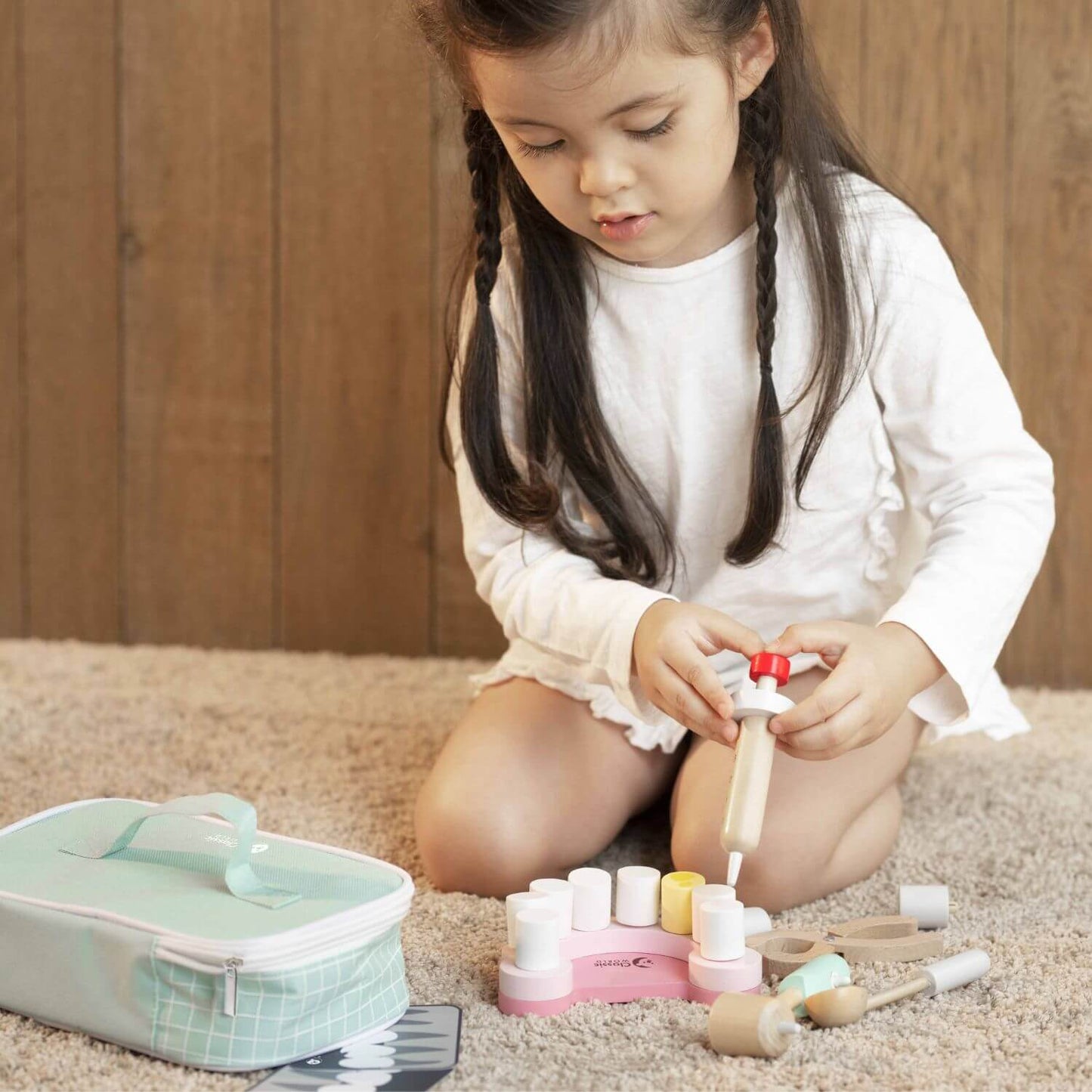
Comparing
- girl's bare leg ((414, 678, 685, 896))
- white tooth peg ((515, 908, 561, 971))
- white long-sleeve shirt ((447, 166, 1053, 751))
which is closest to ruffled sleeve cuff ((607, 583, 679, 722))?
white long-sleeve shirt ((447, 166, 1053, 751))

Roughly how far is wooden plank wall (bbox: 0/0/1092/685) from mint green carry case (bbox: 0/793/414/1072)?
2.69ft

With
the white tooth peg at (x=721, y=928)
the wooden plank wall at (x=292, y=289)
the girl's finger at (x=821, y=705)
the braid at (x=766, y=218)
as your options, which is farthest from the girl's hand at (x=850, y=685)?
the wooden plank wall at (x=292, y=289)

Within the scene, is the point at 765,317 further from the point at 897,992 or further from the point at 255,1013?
the point at 255,1013

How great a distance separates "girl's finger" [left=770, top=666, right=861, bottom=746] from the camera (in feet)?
2.64

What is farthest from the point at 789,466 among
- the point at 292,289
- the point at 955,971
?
the point at 292,289

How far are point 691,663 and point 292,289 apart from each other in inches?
35.4

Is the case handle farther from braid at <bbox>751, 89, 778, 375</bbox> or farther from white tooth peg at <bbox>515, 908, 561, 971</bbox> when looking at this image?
braid at <bbox>751, 89, 778, 375</bbox>

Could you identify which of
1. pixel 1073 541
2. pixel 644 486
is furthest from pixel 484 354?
pixel 1073 541

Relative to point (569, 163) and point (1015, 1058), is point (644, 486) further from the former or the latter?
point (1015, 1058)

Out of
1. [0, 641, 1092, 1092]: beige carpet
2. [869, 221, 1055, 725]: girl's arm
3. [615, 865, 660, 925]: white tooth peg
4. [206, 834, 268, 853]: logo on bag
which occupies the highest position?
[869, 221, 1055, 725]: girl's arm

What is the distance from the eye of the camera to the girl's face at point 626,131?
83 centimetres

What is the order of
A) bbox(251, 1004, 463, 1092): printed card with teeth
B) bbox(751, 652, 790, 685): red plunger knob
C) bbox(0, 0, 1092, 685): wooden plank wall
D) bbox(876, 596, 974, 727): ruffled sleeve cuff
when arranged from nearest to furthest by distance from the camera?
bbox(251, 1004, 463, 1092): printed card with teeth
bbox(751, 652, 790, 685): red plunger knob
bbox(876, 596, 974, 727): ruffled sleeve cuff
bbox(0, 0, 1092, 685): wooden plank wall

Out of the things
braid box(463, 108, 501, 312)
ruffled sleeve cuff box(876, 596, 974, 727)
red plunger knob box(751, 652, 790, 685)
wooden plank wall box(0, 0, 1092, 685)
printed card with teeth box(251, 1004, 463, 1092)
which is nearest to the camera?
printed card with teeth box(251, 1004, 463, 1092)

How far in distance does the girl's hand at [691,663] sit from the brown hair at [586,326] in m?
0.15
